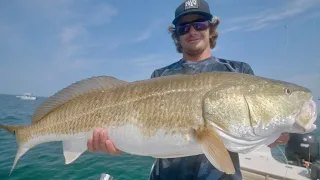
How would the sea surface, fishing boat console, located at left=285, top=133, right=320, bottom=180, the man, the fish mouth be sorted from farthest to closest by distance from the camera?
the sea surface < fishing boat console, located at left=285, top=133, right=320, bottom=180 < the man < the fish mouth

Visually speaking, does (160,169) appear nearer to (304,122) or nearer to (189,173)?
(189,173)

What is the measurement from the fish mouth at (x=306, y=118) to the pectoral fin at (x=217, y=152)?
75 centimetres

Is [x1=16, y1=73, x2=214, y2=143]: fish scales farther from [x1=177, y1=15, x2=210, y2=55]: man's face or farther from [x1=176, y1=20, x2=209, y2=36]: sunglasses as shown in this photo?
[x1=176, y1=20, x2=209, y2=36]: sunglasses

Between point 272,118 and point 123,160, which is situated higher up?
point 272,118

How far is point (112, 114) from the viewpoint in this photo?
279cm

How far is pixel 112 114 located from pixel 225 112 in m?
1.25

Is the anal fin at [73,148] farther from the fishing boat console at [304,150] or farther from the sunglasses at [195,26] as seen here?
the fishing boat console at [304,150]

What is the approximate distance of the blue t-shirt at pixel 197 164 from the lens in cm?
277

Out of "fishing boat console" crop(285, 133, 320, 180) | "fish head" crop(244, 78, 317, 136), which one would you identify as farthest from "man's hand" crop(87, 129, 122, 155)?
"fishing boat console" crop(285, 133, 320, 180)

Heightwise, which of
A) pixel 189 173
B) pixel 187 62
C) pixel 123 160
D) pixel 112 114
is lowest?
pixel 123 160

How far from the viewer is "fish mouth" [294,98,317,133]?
2.30 metres

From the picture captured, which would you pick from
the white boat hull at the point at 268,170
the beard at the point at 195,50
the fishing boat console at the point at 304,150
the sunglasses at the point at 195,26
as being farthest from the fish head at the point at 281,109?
the fishing boat console at the point at 304,150

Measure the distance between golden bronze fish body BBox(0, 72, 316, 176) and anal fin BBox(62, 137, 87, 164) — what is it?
0.05 meters

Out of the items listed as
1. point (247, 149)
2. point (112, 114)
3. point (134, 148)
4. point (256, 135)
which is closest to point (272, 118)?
point (256, 135)
